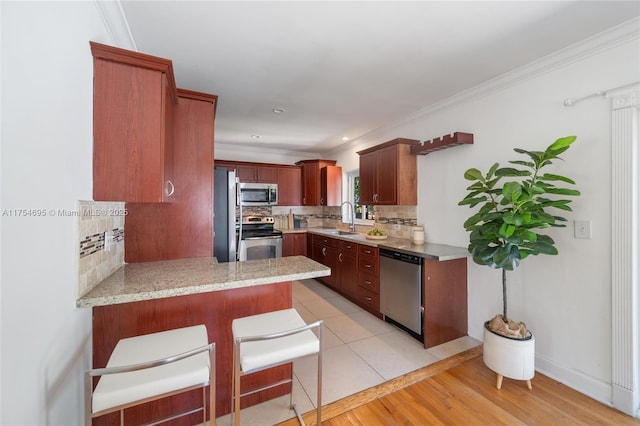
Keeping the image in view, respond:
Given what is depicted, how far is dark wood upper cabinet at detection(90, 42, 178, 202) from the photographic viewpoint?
1369mm

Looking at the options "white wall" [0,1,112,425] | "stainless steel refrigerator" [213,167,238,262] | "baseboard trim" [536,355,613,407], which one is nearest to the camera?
"white wall" [0,1,112,425]

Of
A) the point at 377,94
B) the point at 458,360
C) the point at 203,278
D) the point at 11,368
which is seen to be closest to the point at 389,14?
the point at 377,94

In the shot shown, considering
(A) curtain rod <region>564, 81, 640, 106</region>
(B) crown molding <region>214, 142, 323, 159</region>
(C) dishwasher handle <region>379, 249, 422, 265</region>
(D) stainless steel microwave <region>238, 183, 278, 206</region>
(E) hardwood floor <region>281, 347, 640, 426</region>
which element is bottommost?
(E) hardwood floor <region>281, 347, 640, 426</region>

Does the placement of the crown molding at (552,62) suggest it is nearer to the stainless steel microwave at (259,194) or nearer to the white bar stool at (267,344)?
the white bar stool at (267,344)

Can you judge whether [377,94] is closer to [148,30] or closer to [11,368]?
[148,30]

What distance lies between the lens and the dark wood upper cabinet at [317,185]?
A: 16.6ft

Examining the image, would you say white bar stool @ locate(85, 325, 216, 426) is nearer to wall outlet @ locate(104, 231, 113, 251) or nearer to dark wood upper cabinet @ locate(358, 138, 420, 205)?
wall outlet @ locate(104, 231, 113, 251)

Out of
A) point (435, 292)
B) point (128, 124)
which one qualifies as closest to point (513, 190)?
point (435, 292)

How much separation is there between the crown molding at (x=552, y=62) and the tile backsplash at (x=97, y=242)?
3299 millimetres

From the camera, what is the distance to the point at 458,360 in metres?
2.32

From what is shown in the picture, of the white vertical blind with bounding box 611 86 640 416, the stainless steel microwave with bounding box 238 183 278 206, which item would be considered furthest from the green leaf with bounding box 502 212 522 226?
the stainless steel microwave with bounding box 238 183 278 206

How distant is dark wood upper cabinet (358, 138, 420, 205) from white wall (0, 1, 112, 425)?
2.94 m

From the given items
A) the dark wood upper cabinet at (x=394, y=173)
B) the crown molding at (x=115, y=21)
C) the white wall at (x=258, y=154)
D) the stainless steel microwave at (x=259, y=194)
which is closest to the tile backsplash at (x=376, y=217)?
the dark wood upper cabinet at (x=394, y=173)

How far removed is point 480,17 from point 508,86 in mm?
1051
